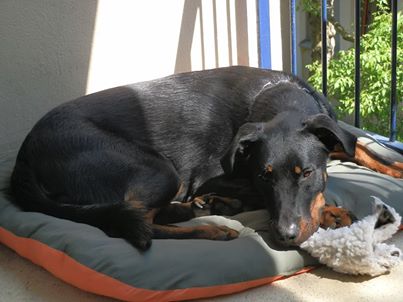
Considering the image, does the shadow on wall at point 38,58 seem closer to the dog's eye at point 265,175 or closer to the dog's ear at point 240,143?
the dog's ear at point 240,143

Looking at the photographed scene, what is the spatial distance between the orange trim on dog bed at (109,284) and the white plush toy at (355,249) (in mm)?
139

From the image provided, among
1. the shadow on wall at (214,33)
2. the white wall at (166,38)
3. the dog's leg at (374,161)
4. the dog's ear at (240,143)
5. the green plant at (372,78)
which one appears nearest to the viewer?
the dog's ear at (240,143)

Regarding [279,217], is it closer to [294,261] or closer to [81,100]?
[294,261]

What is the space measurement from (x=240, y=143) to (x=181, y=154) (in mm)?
540

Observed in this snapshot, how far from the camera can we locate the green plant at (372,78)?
19.4 ft

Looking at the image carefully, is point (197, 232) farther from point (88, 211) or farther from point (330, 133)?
point (330, 133)

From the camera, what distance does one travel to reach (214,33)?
190 inches

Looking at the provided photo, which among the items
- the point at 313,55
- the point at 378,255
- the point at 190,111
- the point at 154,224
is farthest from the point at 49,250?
the point at 313,55

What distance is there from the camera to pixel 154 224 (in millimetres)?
2896

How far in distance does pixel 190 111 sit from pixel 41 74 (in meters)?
1.30

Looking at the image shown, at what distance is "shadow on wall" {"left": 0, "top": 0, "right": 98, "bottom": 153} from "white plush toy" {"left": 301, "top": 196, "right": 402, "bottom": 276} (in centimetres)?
235

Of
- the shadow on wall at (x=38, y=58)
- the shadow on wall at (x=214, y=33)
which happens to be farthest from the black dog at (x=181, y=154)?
the shadow on wall at (x=214, y=33)

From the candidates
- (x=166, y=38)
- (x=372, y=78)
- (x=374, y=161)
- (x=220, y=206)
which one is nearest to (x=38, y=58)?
(x=166, y=38)

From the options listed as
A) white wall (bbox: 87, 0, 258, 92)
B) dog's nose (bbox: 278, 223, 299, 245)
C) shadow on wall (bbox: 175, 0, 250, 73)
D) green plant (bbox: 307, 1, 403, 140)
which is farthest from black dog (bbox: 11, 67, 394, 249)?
green plant (bbox: 307, 1, 403, 140)
